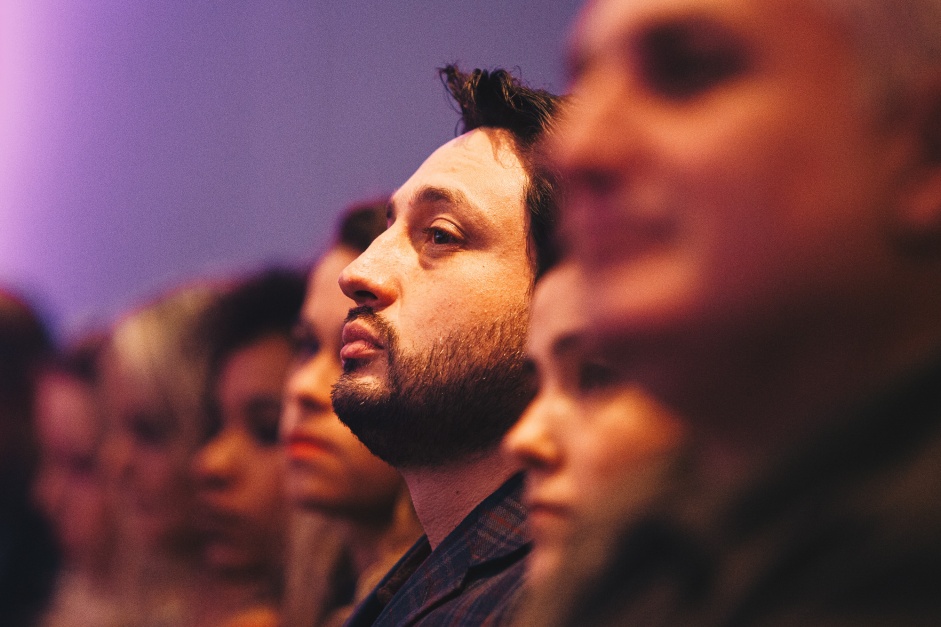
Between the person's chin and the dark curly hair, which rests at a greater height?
the dark curly hair

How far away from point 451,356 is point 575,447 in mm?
440

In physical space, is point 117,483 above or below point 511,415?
above

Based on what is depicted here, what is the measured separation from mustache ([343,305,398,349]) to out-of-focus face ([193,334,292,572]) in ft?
2.46

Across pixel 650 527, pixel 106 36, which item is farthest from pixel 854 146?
pixel 106 36

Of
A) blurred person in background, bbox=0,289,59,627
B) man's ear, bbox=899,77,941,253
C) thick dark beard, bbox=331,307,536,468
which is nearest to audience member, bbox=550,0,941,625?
man's ear, bbox=899,77,941,253

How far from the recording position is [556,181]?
1.37 meters

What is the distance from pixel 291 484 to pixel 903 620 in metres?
1.33

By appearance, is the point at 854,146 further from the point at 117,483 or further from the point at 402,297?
the point at 117,483

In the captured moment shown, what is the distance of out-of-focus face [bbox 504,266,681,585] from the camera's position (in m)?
0.75

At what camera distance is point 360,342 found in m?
1.31

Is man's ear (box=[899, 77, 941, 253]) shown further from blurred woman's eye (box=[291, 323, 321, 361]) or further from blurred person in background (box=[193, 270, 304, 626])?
blurred person in background (box=[193, 270, 304, 626])

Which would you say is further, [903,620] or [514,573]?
[514,573]

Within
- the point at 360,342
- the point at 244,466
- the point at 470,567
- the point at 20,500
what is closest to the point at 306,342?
the point at 244,466

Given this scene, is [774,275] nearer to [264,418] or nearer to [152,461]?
[264,418]
